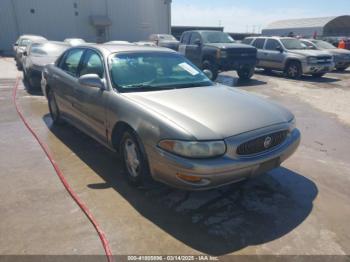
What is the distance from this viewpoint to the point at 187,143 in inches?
111

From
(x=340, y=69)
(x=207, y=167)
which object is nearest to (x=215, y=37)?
(x=340, y=69)

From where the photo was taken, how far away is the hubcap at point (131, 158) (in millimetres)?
3481

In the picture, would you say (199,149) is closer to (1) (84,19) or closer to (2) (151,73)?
(2) (151,73)

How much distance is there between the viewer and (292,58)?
1266 cm

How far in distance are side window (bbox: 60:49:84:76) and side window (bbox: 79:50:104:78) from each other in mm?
264

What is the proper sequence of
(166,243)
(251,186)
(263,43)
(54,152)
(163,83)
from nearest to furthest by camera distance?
(166,243) → (251,186) → (163,83) → (54,152) → (263,43)

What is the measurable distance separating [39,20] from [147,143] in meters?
30.1

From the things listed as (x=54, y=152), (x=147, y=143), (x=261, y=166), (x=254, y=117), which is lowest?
(x=54, y=152)

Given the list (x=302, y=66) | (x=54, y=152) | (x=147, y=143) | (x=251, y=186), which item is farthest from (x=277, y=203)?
(x=302, y=66)

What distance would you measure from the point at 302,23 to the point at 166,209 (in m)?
50.0

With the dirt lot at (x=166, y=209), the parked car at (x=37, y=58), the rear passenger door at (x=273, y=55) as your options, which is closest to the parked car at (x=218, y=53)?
the rear passenger door at (x=273, y=55)

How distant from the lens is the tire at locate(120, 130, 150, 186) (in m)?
3.32

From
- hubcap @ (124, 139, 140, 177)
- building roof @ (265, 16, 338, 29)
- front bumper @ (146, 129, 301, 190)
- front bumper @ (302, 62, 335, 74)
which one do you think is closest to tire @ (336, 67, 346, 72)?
front bumper @ (302, 62, 335, 74)

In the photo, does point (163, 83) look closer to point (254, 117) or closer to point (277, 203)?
point (254, 117)
